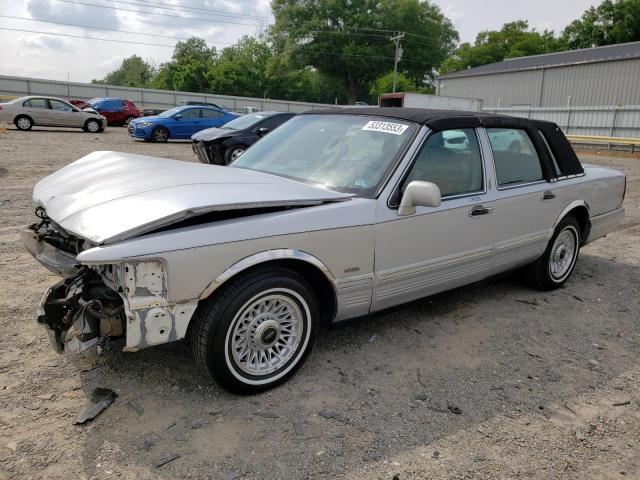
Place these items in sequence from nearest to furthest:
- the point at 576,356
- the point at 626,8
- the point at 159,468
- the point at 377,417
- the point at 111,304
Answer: the point at 159,468 → the point at 111,304 → the point at 377,417 → the point at 576,356 → the point at 626,8

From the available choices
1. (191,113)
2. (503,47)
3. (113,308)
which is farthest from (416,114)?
(503,47)

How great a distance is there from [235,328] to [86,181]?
4.97 feet

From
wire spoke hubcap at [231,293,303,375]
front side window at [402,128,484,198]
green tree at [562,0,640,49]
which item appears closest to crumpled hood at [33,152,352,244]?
wire spoke hubcap at [231,293,303,375]

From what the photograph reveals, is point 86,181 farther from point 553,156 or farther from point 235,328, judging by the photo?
point 553,156

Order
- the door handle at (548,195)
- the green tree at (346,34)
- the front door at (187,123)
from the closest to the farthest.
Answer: the door handle at (548,195) < the front door at (187,123) < the green tree at (346,34)

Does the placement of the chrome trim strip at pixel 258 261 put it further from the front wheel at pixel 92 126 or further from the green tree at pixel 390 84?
the green tree at pixel 390 84

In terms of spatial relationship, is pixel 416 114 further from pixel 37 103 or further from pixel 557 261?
pixel 37 103

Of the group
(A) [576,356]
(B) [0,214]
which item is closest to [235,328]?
(A) [576,356]

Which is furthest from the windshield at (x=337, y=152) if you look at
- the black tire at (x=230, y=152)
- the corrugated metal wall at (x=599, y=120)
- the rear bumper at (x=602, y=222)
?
the corrugated metal wall at (x=599, y=120)

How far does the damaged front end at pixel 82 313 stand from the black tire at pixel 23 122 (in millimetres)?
20598

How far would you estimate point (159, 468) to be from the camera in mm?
2334

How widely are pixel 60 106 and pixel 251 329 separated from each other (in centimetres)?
2157

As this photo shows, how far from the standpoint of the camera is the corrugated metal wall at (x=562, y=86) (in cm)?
3042

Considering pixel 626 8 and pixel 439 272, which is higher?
pixel 626 8
